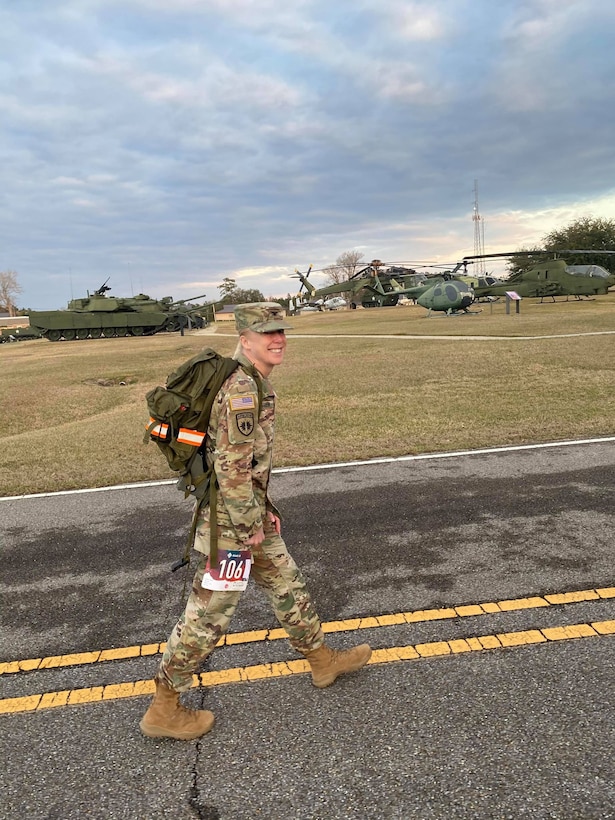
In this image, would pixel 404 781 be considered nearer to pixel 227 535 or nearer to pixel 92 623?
pixel 227 535

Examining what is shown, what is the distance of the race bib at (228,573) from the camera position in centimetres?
275

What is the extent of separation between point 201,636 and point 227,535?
0.50 m

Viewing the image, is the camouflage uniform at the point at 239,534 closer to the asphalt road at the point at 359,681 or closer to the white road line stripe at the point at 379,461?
the asphalt road at the point at 359,681

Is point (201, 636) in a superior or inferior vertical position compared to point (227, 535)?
inferior

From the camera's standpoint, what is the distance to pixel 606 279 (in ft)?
128

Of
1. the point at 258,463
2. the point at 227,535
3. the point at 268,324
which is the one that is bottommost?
the point at 227,535

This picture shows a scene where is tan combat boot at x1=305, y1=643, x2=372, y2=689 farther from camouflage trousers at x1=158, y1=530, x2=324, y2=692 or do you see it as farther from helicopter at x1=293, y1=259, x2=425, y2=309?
helicopter at x1=293, y1=259, x2=425, y2=309

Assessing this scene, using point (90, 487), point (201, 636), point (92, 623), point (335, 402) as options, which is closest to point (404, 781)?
point (201, 636)

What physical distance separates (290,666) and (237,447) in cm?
145

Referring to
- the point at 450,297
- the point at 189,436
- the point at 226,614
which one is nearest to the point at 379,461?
the point at 226,614

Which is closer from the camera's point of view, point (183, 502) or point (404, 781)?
point (404, 781)

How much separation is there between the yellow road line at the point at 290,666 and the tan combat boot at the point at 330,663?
145mm

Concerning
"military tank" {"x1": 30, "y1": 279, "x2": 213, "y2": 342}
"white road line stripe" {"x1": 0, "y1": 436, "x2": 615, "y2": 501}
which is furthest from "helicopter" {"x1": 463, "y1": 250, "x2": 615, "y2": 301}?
"white road line stripe" {"x1": 0, "y1": 436, "x2": 615, "y2": 501}

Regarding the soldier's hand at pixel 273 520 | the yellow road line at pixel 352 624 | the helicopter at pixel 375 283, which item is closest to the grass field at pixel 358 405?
the yellow road line at pixel 352 624
